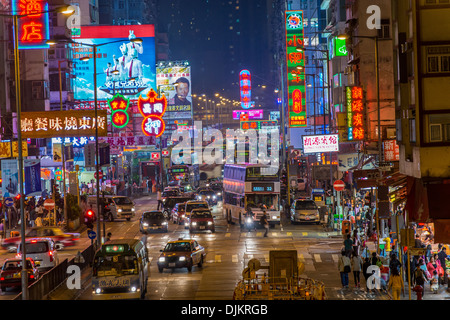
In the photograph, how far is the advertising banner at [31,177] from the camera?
1671 inches

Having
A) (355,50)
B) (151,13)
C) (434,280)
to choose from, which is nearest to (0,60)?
(355,50)

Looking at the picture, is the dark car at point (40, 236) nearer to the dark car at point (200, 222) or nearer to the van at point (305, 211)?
the dark car at point (200, 222)

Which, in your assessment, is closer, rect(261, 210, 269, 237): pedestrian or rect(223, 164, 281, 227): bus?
rect(261, 210, 269, 237): pedestrian

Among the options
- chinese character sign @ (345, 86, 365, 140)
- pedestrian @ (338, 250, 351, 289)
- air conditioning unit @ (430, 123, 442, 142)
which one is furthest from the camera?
chinese character sign @ (345, 86, 365, 140)

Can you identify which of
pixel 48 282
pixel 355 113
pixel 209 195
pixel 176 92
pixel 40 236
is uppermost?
pixel 176 92

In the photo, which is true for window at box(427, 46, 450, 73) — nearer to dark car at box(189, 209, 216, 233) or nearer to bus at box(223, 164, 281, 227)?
bus at box(223, 164, 281, 227)

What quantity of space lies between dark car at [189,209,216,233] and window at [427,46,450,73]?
1030 inches

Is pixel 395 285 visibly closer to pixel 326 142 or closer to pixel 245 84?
pixel 326 142

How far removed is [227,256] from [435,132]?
16.3m

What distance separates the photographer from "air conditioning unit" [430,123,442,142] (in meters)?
23.0

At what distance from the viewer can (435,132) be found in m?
23.0

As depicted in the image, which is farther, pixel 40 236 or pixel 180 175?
pixel 180 175

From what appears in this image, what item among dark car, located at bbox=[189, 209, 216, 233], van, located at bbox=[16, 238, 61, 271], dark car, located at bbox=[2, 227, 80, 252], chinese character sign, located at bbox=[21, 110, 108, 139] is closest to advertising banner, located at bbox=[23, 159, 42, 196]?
chinese character sign, located at bbox=[21, 110, 108, 139]

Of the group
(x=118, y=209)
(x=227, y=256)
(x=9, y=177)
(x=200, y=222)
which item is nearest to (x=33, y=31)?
(x=9, y=177)
